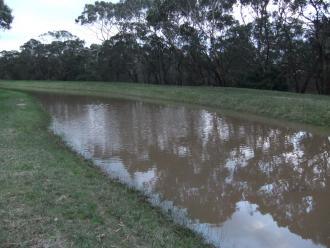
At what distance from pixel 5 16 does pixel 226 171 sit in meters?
24.4

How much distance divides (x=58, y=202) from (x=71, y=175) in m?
1.99

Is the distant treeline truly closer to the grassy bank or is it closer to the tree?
the tree

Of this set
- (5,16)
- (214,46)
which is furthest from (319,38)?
(5,16)

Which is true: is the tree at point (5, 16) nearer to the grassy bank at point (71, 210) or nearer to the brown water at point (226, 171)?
the brown water at point (226, 171)

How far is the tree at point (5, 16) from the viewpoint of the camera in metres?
28.8

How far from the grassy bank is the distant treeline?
2492cm

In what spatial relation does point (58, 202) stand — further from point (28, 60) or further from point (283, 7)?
point (28, 60)

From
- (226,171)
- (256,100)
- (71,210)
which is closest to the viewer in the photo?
(71,210)

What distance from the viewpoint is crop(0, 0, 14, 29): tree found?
28.8m

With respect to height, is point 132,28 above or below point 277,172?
above

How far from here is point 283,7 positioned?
33719 mm

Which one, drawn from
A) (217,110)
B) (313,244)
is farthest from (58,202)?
(217,110)

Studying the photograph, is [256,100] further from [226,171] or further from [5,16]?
[5,16]

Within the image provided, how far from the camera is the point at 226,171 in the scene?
10344 millimetres
